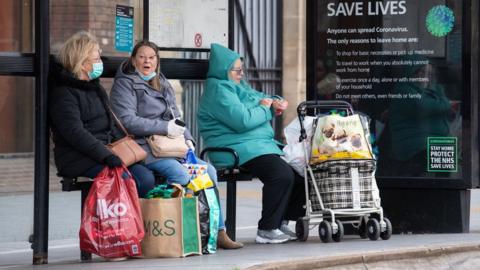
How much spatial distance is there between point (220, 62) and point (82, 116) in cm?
152

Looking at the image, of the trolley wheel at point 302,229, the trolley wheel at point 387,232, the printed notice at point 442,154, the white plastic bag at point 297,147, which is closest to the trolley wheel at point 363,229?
the trolley wheel at point 387,232

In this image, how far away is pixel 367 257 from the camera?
869cm

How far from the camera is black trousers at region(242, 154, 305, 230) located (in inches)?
376

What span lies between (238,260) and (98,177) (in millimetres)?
1063

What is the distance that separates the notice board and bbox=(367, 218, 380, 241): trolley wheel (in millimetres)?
1798

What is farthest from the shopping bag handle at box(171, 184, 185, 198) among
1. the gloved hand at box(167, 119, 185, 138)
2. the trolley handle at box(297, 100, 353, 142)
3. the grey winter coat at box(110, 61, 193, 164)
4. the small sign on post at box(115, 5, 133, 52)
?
the trolley handle at box(297, 100, 353, 142)

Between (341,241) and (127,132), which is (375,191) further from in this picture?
(127,132)

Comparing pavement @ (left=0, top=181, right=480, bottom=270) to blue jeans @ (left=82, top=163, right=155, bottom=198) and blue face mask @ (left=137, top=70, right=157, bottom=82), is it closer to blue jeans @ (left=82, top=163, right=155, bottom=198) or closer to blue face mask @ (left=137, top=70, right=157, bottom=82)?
blue jeans @ (left=82, top=163, right=155, bottom=198)

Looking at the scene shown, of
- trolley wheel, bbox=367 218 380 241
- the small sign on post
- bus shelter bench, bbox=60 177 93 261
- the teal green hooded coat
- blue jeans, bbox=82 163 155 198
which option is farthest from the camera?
trolley wheel, bbox=367 218 380 241

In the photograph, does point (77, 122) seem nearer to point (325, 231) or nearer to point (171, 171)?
point (171, 171)

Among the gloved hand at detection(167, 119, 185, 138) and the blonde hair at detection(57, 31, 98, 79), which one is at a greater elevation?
the blonde hair at detection(57, 31, 98, 79)

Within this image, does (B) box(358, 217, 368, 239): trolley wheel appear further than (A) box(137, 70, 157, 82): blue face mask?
Yes

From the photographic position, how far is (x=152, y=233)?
8398mm

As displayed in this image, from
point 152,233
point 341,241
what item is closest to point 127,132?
point 152,233
